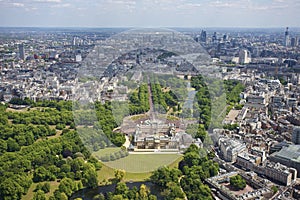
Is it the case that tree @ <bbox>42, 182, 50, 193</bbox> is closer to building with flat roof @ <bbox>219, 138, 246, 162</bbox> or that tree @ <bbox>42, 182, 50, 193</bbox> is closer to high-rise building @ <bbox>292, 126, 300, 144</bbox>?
building with flat roof @ <bbox>219, 138, 246, 162</bbox>

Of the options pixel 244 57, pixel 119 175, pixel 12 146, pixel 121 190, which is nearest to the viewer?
pixel 121 190

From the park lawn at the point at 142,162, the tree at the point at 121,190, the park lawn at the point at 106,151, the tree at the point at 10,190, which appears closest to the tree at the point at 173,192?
the tree at the point at 121,190

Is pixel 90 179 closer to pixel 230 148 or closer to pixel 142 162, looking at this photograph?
pixel 142 162

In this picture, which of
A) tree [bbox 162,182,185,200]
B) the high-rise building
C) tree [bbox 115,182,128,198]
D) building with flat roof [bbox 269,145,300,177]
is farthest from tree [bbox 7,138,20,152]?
the high-rise building

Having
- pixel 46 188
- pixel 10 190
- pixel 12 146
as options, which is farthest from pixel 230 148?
pixel 12 146

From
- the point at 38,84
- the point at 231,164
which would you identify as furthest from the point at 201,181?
the point at 38,84

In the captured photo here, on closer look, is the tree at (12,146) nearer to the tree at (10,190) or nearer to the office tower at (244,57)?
the tree at (10,190)
